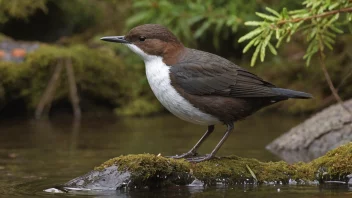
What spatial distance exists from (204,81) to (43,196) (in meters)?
1.63

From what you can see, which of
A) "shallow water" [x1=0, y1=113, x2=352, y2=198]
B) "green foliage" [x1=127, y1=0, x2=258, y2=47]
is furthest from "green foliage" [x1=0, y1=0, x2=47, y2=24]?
"shallow water" [x1=0, y1=113, x2=352, y2=198]

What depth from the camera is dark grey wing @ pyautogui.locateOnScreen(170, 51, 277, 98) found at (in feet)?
19.3

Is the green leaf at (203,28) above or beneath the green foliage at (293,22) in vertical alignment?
above

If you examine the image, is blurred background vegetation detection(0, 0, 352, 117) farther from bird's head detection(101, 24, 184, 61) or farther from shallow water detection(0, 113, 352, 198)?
bird's head detection(101, 24, 184, 61)

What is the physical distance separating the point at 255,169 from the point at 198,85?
834mm

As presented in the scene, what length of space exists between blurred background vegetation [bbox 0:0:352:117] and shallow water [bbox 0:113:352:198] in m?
0.59

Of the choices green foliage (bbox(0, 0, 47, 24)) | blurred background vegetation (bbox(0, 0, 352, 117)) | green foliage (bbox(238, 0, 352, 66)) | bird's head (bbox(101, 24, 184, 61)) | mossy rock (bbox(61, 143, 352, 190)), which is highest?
green foliage (bbox(0, 0, 47, 24))

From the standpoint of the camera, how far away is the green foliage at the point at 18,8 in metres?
12.4

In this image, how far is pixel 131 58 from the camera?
40.3ft

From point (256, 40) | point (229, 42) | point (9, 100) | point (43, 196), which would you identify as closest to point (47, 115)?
point (9, 100)

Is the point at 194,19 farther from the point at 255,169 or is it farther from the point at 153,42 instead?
the point at 255,169

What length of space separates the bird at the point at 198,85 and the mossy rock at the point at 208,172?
201 millimetres

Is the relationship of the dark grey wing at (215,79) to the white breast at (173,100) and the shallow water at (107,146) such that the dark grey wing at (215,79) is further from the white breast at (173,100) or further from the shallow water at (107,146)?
the shallow water at (107,146)

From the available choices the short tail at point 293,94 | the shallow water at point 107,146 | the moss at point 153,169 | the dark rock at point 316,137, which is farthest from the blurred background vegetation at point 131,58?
the moss at point 153,169
